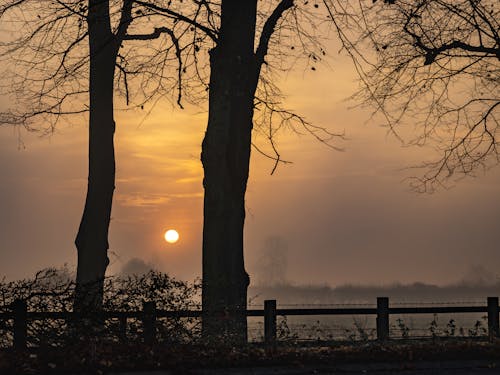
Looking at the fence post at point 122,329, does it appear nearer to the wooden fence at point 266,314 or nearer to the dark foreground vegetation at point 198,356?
the wooden fence at point 266,314

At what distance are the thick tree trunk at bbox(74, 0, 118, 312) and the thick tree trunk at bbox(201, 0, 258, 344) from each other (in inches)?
192

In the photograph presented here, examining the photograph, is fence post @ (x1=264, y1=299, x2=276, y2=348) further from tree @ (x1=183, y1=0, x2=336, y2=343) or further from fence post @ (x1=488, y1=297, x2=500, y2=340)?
fence post @ (x1=488, y1=297, x2=500, y2=340)

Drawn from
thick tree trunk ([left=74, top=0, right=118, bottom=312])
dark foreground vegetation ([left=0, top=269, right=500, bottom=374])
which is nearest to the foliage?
dark foreground vegetation ([left=0, top=269, right=500, bottom=374])

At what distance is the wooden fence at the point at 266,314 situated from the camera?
15680 mm

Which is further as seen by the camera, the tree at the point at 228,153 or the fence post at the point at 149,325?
the tree at the point at 228,153

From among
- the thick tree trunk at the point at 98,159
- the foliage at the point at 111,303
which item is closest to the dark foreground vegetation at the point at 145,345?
the foliage at the point at 111,303

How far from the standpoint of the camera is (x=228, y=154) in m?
19.6

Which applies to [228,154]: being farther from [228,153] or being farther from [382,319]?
[382,319]

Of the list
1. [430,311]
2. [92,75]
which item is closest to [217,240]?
[430,311]

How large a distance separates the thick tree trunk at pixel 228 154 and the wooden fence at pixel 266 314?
1.18 m

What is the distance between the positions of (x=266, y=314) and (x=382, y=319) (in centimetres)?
299

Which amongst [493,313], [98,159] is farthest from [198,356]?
[98,159]

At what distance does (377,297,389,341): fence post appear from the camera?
1950 centimetres

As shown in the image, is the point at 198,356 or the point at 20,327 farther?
the point at 20,327
